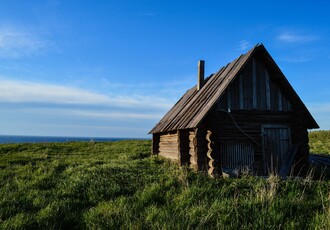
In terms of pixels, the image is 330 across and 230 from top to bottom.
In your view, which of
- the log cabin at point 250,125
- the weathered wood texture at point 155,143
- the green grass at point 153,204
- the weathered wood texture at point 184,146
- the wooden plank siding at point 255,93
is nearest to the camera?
the green grass at point 153,204

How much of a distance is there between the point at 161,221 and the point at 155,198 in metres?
2.08

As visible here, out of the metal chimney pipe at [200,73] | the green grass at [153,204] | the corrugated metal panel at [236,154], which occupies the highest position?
the metal chimney pipe at [200,73]

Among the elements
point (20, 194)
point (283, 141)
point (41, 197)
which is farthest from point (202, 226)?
point (283, 141)

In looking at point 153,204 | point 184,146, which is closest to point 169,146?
point 184,146

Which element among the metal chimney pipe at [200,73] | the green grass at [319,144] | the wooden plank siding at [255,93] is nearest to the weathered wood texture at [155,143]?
the metal chimney pipe at [200,73]

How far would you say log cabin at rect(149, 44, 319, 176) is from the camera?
1404 cm

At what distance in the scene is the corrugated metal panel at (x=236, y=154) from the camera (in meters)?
14.1

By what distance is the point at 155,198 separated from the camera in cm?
902

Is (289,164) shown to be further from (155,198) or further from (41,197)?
(41,197)

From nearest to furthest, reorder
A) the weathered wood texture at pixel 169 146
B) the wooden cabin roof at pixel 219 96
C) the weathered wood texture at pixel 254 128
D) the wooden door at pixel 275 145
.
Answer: the wooden cabin roof at pixel 219 96 < the weathered wood texture at pixel 254 128 < the wooden door at pixel 275 145 < the weathered wood texture at pixel 169 146

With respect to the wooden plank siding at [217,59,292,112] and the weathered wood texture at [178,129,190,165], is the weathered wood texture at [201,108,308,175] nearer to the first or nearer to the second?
the wooden plank siding at [217,59,292,112]

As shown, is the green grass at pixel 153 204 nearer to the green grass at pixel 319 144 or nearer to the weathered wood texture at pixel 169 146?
the weathered wood texture at pixel 169 146

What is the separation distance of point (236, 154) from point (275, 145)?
82.2 inches

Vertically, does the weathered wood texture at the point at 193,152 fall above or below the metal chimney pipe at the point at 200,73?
below
